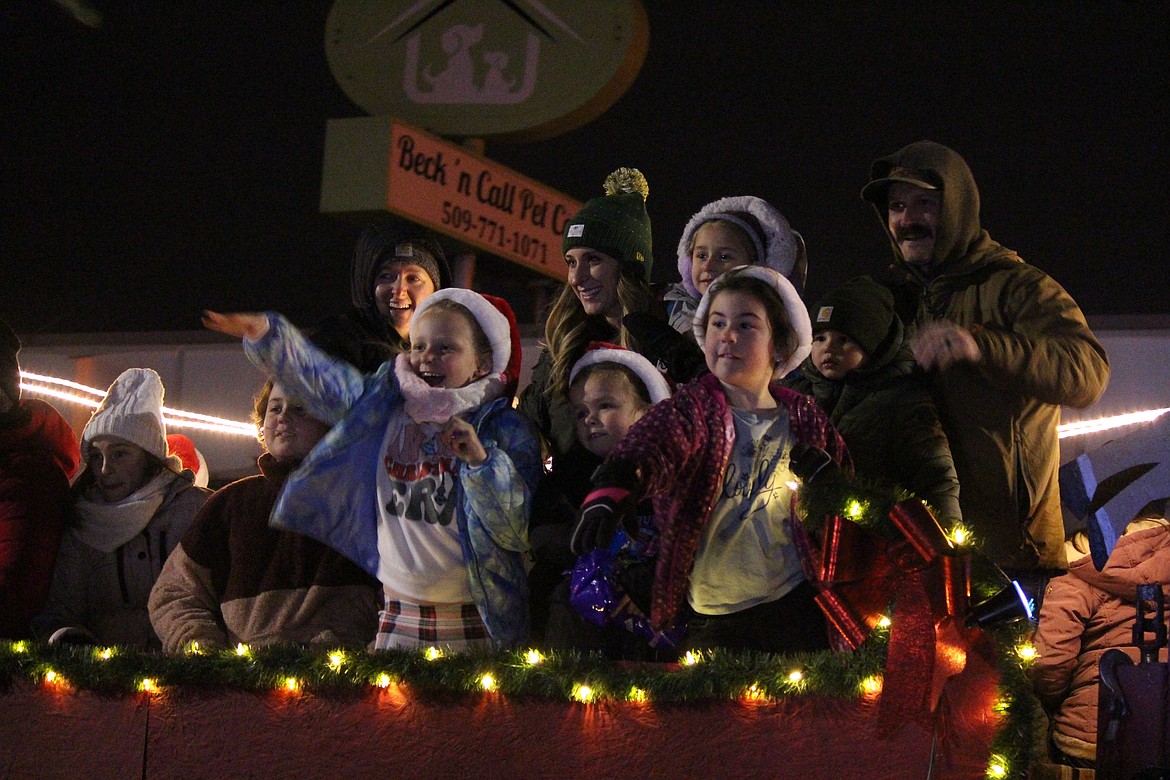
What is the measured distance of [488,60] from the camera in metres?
8.70

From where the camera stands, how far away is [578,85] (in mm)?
8242

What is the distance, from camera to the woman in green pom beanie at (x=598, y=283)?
430cm

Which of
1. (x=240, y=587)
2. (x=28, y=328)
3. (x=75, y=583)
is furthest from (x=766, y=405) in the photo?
(x=28, y=328)

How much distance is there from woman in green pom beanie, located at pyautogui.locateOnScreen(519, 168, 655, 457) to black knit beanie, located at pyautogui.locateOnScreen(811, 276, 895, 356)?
687 mm

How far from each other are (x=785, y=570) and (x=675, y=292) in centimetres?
142

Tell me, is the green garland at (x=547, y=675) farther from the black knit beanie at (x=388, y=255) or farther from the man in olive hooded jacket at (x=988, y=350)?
the black knit beanie at (x=388, y=255)

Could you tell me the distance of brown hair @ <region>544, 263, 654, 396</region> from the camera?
4.23 m

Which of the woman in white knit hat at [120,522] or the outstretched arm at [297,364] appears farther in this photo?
the woman in white knit hat at [120,522]

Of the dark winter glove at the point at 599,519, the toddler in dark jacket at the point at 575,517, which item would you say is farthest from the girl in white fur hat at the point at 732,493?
the toddler in dark jacket at the point at 575,517

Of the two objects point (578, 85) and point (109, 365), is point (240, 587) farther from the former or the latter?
point (109, 365)

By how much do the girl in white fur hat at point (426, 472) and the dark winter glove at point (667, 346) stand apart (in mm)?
405

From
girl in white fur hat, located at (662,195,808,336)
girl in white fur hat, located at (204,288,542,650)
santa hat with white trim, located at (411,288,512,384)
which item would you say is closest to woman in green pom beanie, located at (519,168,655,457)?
girl in white fur hat, located at (662,195,808,336)

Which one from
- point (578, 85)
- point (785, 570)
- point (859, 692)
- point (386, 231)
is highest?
point (578, 85)

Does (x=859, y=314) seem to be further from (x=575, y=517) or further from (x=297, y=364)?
(x=297, y=364)
